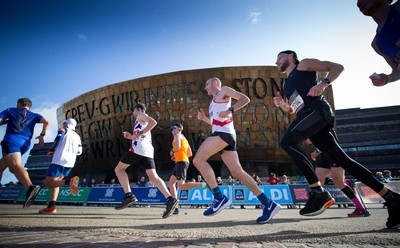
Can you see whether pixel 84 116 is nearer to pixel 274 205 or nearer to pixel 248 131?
pixel 248 131

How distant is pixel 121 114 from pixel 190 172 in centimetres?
995

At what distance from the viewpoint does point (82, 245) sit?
6.58 feet

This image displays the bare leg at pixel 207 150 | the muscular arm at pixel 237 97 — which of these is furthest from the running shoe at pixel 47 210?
the muscular arm at pixel 237 97

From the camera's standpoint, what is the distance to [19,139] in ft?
17.2

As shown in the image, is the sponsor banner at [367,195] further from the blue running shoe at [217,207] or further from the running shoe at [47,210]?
the running shoe at [47,210]

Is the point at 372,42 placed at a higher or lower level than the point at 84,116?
lower

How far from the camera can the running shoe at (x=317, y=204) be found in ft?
9.73

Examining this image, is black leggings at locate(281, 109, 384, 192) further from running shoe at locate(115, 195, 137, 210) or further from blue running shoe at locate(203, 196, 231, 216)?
running shoe at locate(115, 195, 137, 210)

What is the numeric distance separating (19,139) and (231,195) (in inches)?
336

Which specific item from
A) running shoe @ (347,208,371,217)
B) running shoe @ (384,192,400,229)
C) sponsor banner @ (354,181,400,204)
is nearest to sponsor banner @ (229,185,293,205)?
sponsor banner @ (354,181,400,204)

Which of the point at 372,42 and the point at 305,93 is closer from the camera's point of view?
the point at 372,42

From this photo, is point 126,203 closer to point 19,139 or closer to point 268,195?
point 19,139

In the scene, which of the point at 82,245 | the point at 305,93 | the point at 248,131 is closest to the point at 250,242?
the point at 82,245

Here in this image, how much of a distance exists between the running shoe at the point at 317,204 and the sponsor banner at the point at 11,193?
19.3m
